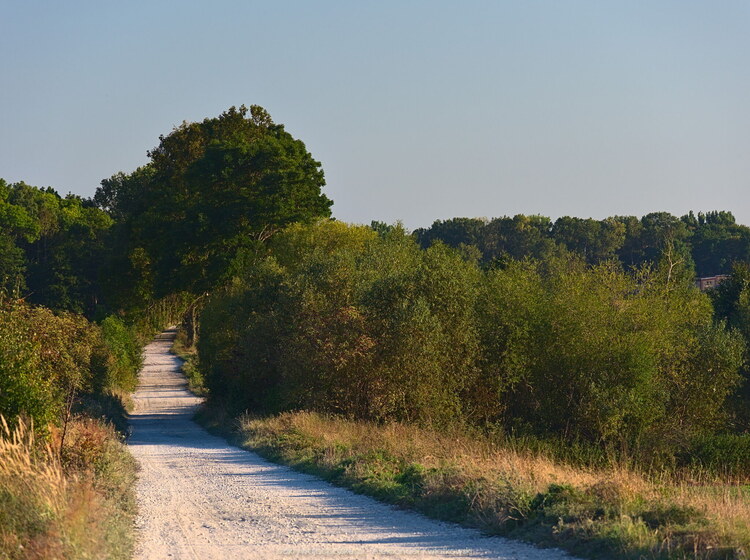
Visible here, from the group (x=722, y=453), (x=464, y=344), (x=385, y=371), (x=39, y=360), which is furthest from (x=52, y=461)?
(x=722, y=453)

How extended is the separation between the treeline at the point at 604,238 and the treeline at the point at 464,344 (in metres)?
76.8

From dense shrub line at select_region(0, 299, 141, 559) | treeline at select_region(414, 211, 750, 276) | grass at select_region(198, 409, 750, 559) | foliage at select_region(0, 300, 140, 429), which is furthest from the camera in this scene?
treeline at select_region(414, 211, 750, 276)

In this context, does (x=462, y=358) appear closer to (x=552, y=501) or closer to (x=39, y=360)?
(x=39, y=360)

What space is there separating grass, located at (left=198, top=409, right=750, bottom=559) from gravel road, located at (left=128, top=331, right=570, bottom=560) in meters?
0.39

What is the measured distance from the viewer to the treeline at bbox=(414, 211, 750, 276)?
129000 millimetres

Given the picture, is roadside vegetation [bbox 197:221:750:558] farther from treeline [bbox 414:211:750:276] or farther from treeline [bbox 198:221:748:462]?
treeline [bbox 414:211:750:276]

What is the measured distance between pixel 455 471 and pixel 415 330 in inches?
713

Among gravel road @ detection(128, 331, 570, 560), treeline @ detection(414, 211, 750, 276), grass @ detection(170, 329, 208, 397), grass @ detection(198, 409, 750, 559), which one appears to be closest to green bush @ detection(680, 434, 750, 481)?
grass @ detection(198, 409, 750, 559)

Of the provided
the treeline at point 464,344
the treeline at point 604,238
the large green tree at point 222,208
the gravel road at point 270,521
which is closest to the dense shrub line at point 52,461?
the gravel road at point 270,521

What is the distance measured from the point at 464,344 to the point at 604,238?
101m

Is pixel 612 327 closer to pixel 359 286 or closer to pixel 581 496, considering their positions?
pixel 359 286

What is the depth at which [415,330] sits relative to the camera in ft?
114

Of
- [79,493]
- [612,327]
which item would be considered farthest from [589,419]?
[79,493]

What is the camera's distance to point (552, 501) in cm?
1336
